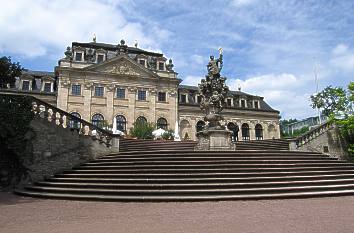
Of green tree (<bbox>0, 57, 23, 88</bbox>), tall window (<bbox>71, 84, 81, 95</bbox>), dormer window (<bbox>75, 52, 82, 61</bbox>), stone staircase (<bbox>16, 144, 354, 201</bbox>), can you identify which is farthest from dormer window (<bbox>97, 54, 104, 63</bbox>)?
stone staircase (<bbox>16, 144, 354, 201</bbox>)

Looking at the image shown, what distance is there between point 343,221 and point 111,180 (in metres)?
8.32

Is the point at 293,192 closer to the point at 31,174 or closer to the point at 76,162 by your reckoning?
the point at 76,162

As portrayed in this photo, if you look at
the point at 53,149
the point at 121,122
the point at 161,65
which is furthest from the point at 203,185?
the point at 161,65

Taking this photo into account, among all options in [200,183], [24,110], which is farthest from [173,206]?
[24,110]

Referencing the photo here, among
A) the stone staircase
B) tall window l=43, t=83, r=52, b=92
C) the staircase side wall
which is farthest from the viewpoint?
tall window l=43, t=83, r=52, b=92

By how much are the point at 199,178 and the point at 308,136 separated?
15.9 m

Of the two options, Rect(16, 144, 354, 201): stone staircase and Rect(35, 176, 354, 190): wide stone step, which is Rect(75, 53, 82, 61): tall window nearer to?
Rect(16, 144, 354, 201): stone staircase

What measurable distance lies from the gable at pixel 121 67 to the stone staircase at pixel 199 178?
3296cm

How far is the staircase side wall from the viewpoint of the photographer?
54.6ft

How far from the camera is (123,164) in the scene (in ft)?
48.3

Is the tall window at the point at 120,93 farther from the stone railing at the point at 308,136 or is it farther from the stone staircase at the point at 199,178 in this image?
the stone staircase at the point at 199,178

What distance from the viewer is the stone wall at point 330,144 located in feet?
82.8

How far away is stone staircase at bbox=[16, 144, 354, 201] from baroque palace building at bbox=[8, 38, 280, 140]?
31076 mm

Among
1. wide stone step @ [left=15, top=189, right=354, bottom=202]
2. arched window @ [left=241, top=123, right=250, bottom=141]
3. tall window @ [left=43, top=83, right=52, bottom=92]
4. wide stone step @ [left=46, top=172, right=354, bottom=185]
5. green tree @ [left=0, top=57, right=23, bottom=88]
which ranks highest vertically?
tall window @ [left=43, top=83, right=52, bottom=92]
